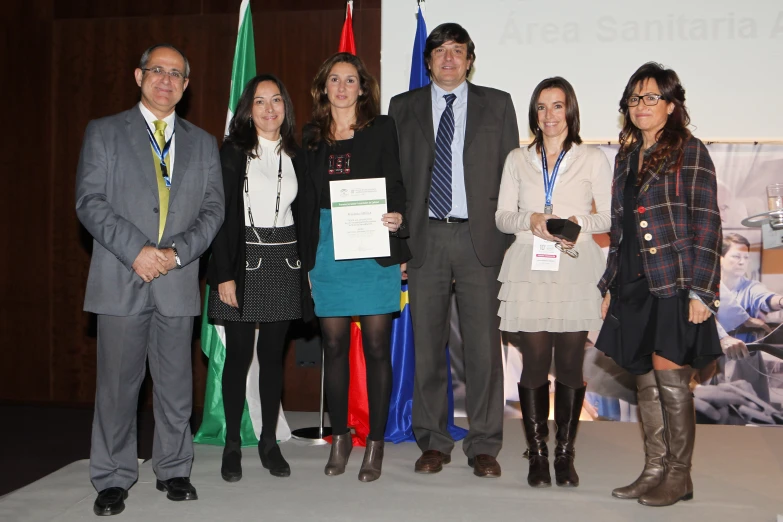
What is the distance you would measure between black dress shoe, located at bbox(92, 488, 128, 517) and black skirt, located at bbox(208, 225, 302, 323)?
84 cm

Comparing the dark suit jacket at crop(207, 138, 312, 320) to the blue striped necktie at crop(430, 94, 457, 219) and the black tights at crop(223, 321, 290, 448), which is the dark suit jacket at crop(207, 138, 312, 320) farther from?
the blue striped necktie at crop(430, 94, 457, 219)

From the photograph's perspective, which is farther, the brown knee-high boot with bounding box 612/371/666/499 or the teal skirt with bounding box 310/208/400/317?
the teal skirt with bounding box 310/208/400/317

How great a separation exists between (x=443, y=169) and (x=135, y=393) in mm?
1704


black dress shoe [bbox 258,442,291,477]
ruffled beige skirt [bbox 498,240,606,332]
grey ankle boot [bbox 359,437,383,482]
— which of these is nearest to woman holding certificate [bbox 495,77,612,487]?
ruffled beige skirt [bbox 498,240,606,332]

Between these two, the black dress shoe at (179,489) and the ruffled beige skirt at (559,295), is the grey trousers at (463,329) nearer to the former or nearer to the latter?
A: the ruffled beige skirt at (559,295)

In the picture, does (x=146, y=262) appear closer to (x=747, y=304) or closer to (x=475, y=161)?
(x=475, y=161)

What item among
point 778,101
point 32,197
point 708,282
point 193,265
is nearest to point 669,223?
point 708,282

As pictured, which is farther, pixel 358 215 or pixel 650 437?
pixel 358 215

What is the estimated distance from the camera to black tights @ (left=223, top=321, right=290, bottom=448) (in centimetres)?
334

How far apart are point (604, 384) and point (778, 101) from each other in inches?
83.9

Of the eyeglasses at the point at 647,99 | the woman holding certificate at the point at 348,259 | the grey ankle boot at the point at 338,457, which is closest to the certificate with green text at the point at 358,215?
the woman holding certificate at the point at 348,259

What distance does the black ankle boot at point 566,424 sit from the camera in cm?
325

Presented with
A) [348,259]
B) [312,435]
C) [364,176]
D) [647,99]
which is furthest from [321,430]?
[647,99]

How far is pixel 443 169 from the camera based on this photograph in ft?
11.4
